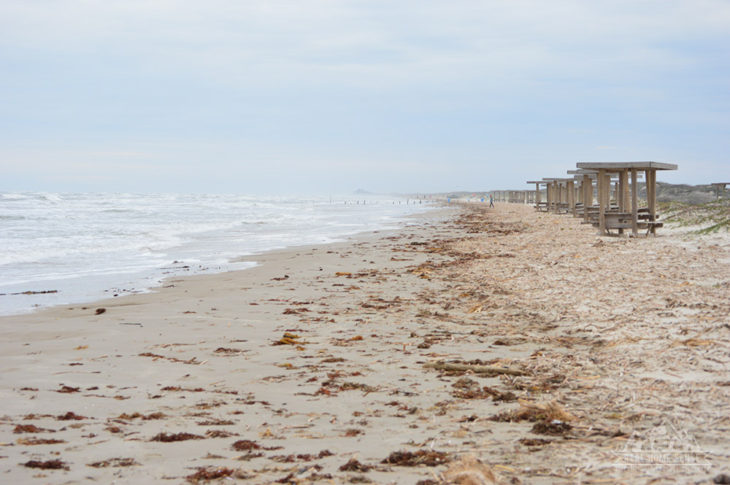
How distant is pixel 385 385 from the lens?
448 cm

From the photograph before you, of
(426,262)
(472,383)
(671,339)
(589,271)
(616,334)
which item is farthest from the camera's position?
(426,262)

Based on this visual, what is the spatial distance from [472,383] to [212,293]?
5.81m

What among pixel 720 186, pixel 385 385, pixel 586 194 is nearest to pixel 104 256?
pixel 385 385

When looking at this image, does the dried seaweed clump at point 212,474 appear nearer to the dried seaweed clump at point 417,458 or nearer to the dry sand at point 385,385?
the dry sand at point 385,385

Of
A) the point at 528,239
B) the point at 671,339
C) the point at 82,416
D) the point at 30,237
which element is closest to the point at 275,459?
the point at 82,416

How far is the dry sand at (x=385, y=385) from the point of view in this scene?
303cm

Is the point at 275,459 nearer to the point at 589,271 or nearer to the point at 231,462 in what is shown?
the point at 231,462

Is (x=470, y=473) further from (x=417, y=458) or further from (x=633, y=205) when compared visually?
(x=633, y=205)

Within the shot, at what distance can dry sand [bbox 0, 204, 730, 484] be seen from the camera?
3.03 metres

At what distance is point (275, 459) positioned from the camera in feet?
10.3

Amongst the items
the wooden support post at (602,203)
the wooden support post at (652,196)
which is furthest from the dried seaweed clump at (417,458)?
the wooden support post at (602,203)

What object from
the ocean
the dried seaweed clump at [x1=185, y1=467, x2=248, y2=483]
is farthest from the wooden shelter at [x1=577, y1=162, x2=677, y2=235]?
the dried seaweed clump at [x1=185, y1=467, x2=248, y2=483]

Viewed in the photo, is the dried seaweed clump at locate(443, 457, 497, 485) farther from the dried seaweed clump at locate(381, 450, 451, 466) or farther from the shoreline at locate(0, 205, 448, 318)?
the shoreline at locate(0, 205, 448, 318)

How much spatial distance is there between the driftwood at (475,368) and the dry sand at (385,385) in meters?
0.02
